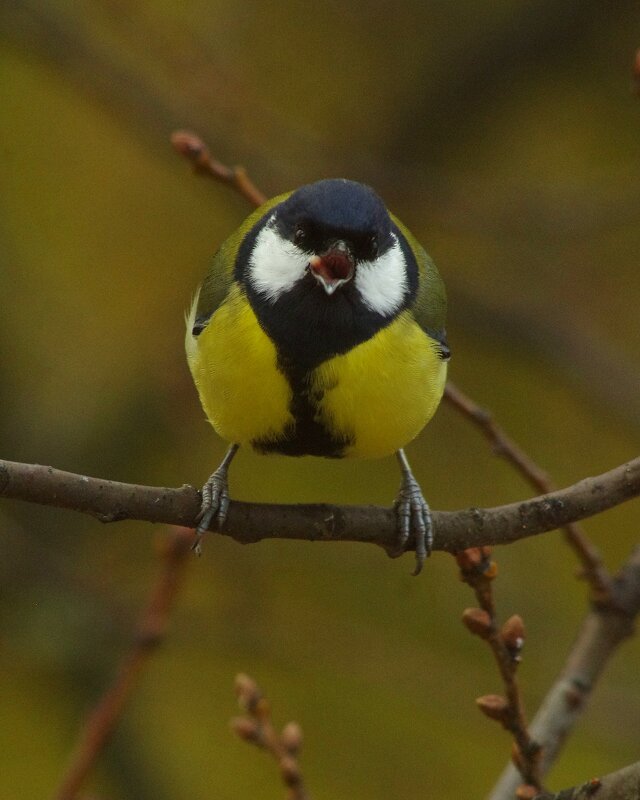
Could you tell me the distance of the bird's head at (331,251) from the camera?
2.24m

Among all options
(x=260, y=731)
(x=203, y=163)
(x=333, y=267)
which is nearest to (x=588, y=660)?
(x=260, y=731)

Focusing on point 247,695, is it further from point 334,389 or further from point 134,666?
point 334,389

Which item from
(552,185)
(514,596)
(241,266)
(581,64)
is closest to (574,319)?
(552,185)

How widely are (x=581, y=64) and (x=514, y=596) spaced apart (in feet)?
7.38

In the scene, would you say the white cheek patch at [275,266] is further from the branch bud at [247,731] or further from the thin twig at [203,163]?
the branch bud at [247,731]

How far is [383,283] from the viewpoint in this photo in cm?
234

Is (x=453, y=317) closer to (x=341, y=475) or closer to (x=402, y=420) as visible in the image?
(x=341, y=475)

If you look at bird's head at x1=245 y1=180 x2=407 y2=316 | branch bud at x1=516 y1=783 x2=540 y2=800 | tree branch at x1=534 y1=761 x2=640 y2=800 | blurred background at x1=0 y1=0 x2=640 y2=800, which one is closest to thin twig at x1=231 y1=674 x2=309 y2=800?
branch bud at x1=516 y1=783 x2=540 y2=800

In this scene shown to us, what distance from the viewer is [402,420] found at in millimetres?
2248

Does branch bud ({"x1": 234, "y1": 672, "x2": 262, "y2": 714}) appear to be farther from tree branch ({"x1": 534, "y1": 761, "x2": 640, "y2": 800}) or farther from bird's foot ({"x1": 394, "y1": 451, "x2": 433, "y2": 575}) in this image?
tree branch ({"x1": 534, "y1": 761, "x2": 640, "y2": 800})

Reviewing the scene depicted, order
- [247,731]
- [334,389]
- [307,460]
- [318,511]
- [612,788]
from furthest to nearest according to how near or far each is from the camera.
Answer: [307,460], [334,389], [247,731], [318,511], [612,788]

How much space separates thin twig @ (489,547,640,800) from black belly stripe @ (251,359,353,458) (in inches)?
23.3

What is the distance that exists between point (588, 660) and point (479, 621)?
601 mm

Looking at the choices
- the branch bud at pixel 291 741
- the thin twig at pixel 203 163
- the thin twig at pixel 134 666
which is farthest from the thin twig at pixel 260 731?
the thin twig at pixel 203 163
